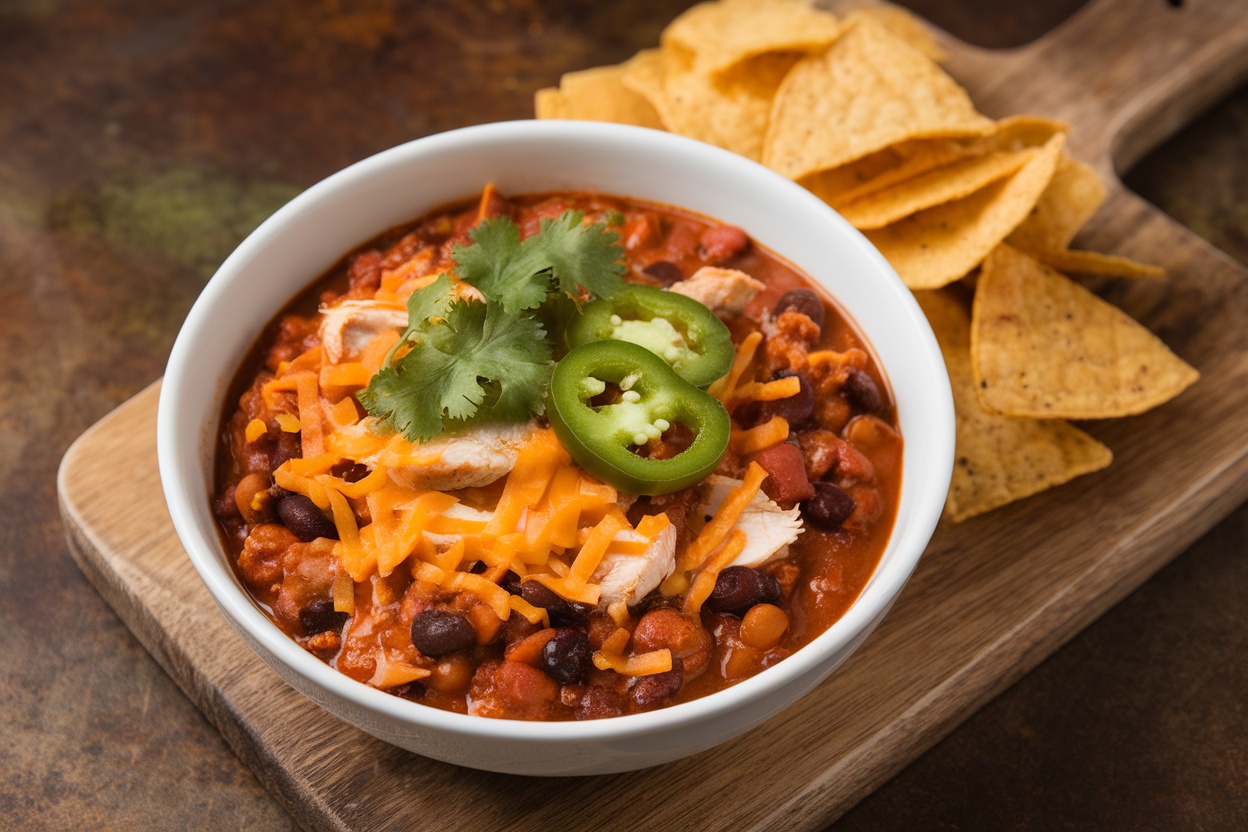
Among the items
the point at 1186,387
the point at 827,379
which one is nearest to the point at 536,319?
the point at 827,379

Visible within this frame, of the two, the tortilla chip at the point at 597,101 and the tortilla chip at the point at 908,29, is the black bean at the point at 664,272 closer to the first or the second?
the tortilla chip at the point at 597,101

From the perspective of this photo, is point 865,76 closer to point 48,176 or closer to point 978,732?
point 978,732

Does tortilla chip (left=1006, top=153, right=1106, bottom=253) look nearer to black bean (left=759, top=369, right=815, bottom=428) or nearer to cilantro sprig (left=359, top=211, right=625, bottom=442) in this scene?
black bean (left=759, top=369, right=815, bottom=428)

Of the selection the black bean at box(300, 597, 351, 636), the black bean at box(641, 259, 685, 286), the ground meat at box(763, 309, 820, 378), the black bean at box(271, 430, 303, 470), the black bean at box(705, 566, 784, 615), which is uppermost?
the black bean at box(641, 259, 685, 286)

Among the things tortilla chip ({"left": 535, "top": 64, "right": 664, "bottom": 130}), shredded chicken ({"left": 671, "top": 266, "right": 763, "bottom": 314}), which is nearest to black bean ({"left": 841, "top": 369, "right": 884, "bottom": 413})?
shredded chicken ({"left": 671, "top": 266, "right": 763, "bottom": 314})

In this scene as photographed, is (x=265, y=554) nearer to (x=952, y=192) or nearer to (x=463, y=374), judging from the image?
(x=463, y=374)

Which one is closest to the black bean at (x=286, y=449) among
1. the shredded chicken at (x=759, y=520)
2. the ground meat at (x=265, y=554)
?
the ground meat at (x=265, y=554)

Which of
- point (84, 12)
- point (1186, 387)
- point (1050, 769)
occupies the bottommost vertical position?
point (1050, 769)
